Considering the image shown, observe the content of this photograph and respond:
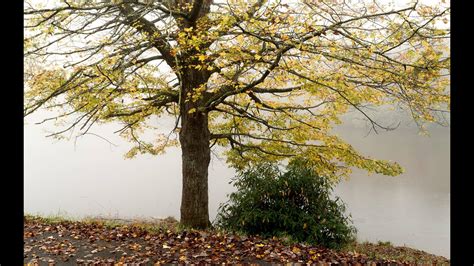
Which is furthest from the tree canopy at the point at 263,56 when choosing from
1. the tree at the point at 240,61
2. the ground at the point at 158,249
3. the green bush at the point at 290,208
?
the ground at the point at 158,249

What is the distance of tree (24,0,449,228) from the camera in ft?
21.1

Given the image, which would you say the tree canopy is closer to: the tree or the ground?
the tree

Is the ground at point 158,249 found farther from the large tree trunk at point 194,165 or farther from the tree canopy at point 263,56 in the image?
the tree canopy at point 263,56

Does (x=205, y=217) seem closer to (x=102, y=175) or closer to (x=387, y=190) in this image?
(x=387, y=190)

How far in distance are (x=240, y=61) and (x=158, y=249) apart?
3835mm

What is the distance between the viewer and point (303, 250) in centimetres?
736

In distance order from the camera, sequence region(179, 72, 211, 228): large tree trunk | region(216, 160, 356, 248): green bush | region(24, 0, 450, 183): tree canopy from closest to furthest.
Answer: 1. region(24, 0, 450, 183): tree canopy
2. region(216, 160, 356, 248): green bush
3. region(179, 72, 211, 228): large tree trunk

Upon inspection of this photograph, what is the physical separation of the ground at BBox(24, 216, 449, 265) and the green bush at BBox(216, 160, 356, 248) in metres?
1.23

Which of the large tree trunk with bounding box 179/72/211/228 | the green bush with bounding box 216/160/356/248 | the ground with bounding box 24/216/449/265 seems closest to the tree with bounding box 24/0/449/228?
the large tree trunk with bounding box 179/72/211/228

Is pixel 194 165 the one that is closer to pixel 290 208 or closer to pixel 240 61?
pixel 290 208
